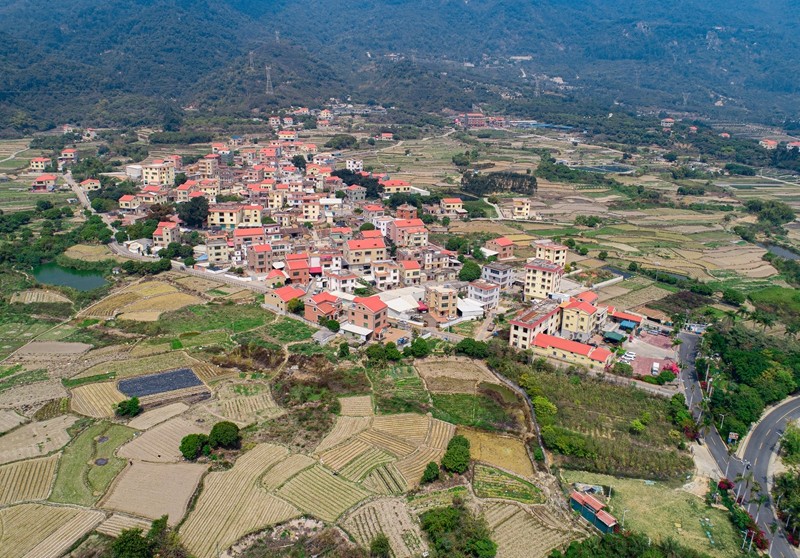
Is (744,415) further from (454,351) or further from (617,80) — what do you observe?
(617,80)

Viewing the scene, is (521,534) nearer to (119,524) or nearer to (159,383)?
(119,524)

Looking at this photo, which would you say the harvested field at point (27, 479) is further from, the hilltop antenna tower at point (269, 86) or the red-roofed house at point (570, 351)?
the hilltop antenna tower at point (269, 86)

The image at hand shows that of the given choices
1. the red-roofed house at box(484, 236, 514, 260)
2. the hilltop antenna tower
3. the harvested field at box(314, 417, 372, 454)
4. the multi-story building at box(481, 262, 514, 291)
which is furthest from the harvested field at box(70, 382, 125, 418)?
the hilltop antenna tower

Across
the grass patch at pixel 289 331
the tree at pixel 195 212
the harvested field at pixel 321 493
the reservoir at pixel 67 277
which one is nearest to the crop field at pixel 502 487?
the harvested field at pixel 321 493

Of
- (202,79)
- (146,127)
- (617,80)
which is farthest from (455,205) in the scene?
(617,80)

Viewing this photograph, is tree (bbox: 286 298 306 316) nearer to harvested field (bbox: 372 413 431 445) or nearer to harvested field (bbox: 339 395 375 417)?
harvested field (bbox: 339 395 375 417)
